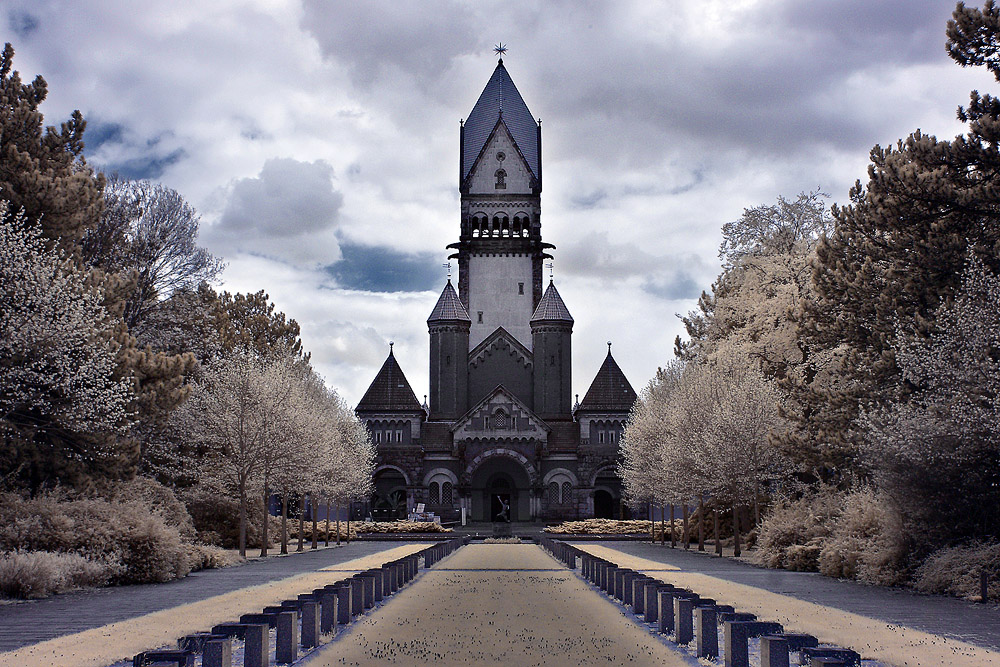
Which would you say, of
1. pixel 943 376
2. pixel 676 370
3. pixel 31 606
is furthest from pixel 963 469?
pixel 676 370

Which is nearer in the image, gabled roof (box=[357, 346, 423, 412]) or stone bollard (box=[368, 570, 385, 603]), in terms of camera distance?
stone bollard (box=[368, 570, 385, 603])

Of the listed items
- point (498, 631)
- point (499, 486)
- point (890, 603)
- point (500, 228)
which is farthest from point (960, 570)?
point (500, 228)

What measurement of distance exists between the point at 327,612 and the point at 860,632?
22.0ft

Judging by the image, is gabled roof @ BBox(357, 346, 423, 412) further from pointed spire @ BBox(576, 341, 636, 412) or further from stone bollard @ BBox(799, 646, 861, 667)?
stone bollard @ BBox(799, 646, 861, 667)

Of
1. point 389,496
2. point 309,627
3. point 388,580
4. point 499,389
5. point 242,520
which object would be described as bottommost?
point 388,580

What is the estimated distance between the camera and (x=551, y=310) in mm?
82438

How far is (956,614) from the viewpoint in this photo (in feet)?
51.1

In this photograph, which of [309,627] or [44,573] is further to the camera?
[44,573]

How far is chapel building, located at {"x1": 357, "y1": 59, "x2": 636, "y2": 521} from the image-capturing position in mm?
77625

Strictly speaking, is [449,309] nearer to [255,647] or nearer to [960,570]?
[960,570]

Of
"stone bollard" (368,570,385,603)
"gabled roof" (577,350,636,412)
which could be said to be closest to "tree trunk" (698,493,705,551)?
"stone bollard" (368,570,385,603)

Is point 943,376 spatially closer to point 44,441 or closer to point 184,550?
point 184,550

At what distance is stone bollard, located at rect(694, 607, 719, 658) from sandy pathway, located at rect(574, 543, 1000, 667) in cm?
159

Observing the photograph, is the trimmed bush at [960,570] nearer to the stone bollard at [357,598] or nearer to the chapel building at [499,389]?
the stone bollard at [357,598]
